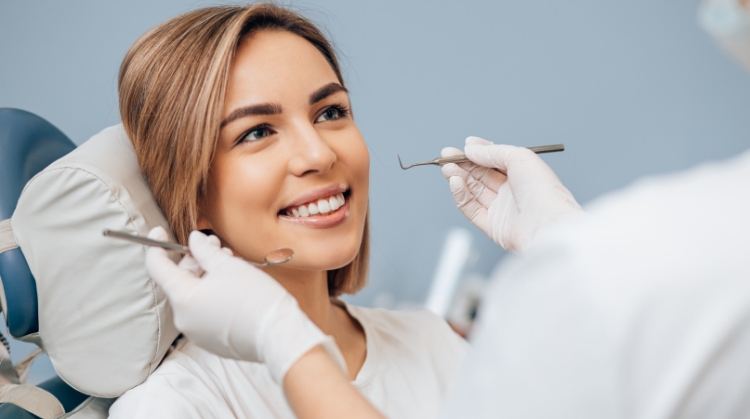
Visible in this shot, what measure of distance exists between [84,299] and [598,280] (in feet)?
3.17

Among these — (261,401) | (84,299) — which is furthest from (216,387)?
(84,299)

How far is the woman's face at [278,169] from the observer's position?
120cm

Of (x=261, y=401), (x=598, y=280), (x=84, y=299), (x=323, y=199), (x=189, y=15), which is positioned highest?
(x=189, y=15)

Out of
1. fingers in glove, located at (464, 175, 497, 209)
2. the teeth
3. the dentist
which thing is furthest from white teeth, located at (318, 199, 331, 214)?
the dentist

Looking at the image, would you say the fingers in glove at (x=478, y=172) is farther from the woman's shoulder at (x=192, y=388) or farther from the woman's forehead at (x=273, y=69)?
the woman's shoulder at (x=192, y=388)

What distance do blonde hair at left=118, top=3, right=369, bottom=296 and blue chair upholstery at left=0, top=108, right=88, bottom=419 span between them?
0.20 m

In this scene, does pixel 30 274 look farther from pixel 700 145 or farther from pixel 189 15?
pixel 700 145

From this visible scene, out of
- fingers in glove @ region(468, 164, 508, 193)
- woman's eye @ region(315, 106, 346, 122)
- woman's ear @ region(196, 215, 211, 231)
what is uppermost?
woman's eye @ region(315, 106, 346, 122)

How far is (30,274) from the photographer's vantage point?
1194 millimetres

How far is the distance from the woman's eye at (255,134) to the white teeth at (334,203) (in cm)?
18

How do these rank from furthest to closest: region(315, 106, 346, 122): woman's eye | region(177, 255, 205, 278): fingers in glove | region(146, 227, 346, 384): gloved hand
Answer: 1. region(315, 106, 346, 122): woman's eye
2. region(177, 255, 205, 278): fingers in glove
3. region(146, 227, 346, 384): gloved hand

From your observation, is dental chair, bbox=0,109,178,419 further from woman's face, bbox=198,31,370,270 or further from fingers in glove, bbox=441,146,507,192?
fingers in glove, bbox=441,146,507,192

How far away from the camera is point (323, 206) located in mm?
1228

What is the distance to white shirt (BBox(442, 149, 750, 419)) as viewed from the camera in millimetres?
510
